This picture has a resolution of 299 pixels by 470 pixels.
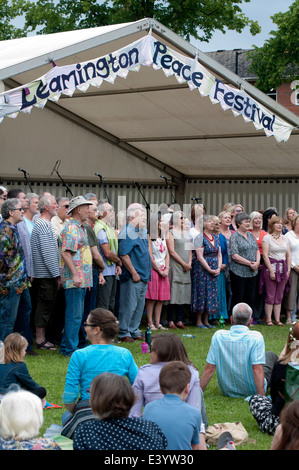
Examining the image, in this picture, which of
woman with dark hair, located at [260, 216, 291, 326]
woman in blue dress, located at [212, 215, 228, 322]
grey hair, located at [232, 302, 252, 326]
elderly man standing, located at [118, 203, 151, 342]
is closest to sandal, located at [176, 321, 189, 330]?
woman in blue dress, located at [212, 215, 228, 322]

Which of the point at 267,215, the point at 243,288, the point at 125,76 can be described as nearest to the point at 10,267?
the point at 125,76

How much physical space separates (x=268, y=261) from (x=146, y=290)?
2704 millimetres

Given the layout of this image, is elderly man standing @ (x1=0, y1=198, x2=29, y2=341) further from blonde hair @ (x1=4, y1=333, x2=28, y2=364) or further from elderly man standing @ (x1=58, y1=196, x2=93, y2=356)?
blonde hair @ (x1=4, y1=333, x2=28, y2=364)

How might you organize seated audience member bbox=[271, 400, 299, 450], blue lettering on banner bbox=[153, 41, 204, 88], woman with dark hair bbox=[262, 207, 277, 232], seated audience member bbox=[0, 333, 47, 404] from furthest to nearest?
woman with dark hair bbox=[262, 207, 277, 232]
blue lettering on banner bbox=[153, 41, 204, 88]
seated audience member bbox=[0, 333, 47, 404]
seated audience member bbox=[271, 400, 299, 450]

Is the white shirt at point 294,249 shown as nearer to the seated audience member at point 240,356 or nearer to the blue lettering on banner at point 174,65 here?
the blue lettering on banner at point 174,65

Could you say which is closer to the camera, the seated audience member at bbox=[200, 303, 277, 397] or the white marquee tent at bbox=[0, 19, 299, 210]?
the seated audience member at bbox=[200, 303, 277, 397]

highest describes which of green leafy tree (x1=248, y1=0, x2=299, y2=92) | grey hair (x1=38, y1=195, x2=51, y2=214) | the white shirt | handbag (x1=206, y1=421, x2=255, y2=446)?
green leafy tree (x1=248, y1=0, x2=299, y2=92)

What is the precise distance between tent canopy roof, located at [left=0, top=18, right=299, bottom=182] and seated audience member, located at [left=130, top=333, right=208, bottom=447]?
5.37m

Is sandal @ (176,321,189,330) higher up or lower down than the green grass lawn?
higher up

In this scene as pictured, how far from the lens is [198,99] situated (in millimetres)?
12445

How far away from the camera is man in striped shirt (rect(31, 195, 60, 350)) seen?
888 cm


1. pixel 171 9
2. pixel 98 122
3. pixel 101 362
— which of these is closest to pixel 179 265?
pixel 98 122

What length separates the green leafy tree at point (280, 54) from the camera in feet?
104
